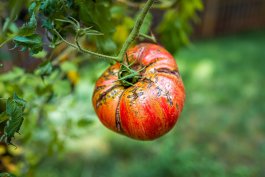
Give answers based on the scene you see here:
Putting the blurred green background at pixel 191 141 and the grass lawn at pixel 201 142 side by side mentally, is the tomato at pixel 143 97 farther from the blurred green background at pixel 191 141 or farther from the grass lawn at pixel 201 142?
the grass lawn at pixel 201 142

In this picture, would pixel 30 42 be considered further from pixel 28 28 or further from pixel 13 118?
pixel 13 118

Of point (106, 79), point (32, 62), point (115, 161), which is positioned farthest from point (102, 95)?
point (115, 161)

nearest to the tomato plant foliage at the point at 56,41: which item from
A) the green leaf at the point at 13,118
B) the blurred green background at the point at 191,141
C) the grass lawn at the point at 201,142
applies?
the green leaf at the point at 13,118

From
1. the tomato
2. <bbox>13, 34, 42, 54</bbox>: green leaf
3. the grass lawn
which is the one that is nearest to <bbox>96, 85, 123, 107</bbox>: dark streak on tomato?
the tomato

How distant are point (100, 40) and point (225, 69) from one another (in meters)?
3.60

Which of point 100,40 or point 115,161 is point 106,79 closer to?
point 100,40

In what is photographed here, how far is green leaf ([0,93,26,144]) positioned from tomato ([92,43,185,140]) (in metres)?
0.19

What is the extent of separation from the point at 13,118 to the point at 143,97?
25 centimetres

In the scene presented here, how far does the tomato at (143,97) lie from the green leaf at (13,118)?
0.19 m

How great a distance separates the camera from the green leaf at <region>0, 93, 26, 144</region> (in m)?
0.78

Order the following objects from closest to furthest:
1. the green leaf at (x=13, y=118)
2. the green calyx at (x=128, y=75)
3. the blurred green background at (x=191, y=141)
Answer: the green leaf at (x=13, y=118)
the green calyx at (x=128, y=75)
the blurred green background at (x=191, y=141)

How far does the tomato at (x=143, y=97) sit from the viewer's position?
2.82 ft

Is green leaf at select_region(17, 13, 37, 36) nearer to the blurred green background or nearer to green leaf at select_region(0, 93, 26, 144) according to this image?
green leaf at select_region(0, 93, 26, 144)

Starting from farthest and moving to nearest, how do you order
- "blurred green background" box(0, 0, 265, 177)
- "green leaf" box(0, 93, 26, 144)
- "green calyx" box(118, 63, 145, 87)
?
"blurred green background" box(0, 0, 265, 177)
"green calyx" box(118, 63, 145, 87)
"green leaf" box(0, 93, 26, 144)
